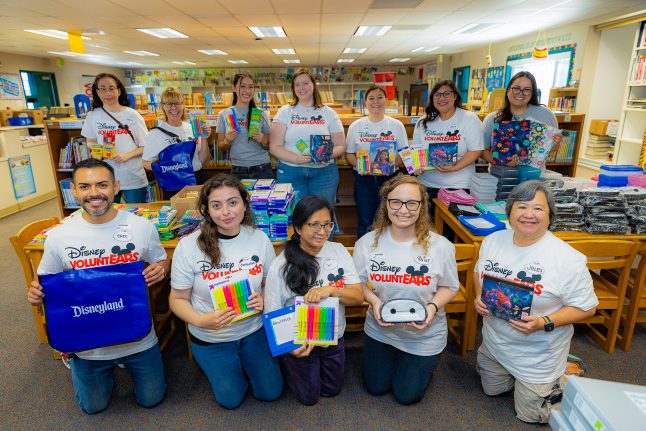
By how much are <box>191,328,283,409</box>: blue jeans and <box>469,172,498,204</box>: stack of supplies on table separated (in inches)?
77.2

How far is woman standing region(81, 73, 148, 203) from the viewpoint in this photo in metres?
3.38

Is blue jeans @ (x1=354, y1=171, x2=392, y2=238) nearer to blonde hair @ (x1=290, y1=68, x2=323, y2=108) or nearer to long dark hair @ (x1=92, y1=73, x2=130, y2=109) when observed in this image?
blonde hair @ (x1=290, y1=68, x2=323, y2=108)

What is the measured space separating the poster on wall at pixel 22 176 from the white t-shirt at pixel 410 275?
6453 mm

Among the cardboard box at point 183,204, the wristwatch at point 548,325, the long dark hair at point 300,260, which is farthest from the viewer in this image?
the cardboard box at point 183,204

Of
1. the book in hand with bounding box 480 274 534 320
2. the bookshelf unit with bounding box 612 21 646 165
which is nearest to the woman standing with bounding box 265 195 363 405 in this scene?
the book in hand with bounding box 480 274 534 320

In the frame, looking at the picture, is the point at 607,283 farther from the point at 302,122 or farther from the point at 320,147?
the point at 302,122

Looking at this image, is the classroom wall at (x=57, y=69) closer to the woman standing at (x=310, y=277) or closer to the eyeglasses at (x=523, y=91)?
the woman standing at (x=310, y=277)

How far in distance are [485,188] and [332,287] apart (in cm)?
169

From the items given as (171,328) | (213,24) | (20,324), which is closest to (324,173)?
(171,328)

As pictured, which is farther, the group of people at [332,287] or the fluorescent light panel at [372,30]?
the fluorescent light panel at [372,30]

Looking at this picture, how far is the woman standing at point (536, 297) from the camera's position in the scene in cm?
186

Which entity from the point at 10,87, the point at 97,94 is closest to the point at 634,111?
the point at 97,94

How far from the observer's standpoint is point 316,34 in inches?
333

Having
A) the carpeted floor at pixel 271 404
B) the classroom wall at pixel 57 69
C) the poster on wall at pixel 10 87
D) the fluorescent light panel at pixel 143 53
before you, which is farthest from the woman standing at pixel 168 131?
the poster on wall at pixel 10 87
